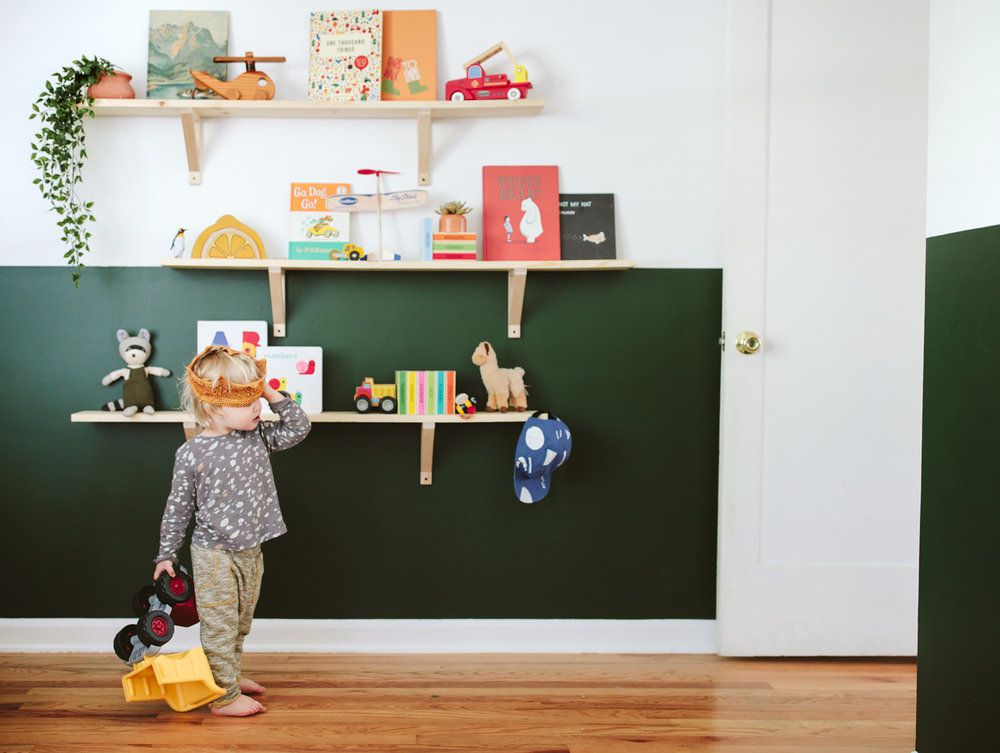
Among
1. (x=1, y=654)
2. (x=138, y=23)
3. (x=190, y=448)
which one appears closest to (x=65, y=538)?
(x=1, y=654)

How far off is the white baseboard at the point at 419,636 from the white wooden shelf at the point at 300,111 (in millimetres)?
1435

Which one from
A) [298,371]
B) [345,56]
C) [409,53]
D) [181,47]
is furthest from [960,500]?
[181,47]

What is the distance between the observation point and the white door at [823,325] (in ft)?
8.35

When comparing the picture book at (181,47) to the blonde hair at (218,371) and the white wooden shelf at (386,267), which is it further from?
the blonde hair at (218,371)

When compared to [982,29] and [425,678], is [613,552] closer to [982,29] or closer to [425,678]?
[425,678]

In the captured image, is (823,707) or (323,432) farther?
(323,432)

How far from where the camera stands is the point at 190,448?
2.19 meters

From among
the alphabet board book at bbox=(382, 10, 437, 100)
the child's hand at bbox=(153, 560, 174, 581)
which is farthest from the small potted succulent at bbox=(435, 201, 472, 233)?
the child's hand at bbox=(153, 560, 174, 581)

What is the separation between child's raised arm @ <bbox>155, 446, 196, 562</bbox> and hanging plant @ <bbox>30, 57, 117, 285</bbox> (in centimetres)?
78

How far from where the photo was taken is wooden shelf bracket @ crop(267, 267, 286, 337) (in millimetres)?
2508

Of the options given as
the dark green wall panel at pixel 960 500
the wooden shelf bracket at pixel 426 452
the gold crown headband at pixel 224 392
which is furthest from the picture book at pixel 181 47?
Answer: the dark green wall panel at pixel 960 500

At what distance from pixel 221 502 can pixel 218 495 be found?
0.07ft

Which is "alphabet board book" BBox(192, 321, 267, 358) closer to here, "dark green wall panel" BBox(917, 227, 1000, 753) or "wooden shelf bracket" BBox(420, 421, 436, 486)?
"wooden shelf bracket" BBox(420, 421, 436, 486)

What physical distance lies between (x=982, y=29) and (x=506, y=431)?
5.42 feet
